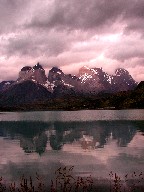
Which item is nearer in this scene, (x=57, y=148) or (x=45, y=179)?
(x=45, y=179)

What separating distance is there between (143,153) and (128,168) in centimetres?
1460

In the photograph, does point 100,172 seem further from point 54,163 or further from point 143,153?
point 143,153

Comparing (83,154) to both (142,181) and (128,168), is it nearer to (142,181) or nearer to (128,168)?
(128,168)

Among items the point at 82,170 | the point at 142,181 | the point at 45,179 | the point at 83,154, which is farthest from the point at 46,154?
the point at 142,181

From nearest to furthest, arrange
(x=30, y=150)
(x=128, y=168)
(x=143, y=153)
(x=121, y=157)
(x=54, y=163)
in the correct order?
1. (x=128, y=168)
2. (x=54, y=163)
3. (x=121, y=157)
4. (x=143, y=153)
5. (x=30, y=150)

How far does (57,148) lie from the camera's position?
2810 inches

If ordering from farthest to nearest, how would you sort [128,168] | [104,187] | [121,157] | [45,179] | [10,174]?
[121,157], [128,168], [10,174], [45,179], [104,187]

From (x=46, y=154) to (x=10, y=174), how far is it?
65.4ft

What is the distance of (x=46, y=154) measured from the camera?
62531 mm

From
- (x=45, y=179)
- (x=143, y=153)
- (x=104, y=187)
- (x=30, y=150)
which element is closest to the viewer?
(x=104, y=187)

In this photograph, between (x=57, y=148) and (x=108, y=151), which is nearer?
(x=108, y=151)

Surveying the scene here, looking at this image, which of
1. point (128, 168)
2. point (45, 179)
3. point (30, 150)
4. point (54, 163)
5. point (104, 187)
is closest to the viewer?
point (104, 187)

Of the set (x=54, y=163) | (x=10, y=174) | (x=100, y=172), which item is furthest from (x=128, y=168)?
(x=10, y=174)

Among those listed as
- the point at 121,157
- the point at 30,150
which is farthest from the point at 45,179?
the point at 30,150
